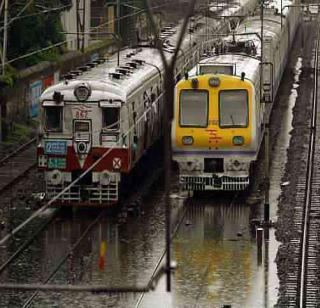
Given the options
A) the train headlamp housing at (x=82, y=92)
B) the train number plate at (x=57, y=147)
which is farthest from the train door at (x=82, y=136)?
the train headlamp housing at (x=82, y=92)

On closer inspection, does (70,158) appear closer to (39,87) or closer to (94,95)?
(94,95)

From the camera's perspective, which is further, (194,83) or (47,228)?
(194,83)

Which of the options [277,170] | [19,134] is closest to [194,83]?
[277,170]

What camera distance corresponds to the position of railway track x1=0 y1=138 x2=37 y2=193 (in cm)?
2286

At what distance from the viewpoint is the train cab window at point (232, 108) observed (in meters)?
20.3

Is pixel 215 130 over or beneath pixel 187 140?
over

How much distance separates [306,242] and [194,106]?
13.8 ft

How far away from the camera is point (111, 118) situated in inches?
756

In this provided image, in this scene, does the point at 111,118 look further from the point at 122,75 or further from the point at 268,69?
the point at 268,69

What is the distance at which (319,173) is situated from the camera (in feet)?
77.3

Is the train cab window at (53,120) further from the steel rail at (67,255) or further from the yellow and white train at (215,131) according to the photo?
the yellow and white train at (215,131)

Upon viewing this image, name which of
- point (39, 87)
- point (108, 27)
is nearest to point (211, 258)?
point (39, 87)

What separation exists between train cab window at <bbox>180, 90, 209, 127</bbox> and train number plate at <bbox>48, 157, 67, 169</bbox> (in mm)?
2495

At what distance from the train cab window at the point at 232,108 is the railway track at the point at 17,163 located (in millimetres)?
4745
